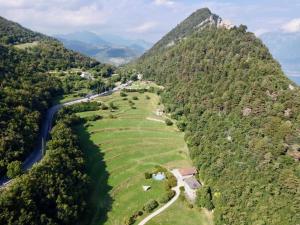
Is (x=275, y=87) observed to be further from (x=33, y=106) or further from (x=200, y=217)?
(x=33, y=106)

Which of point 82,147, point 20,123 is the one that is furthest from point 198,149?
point 20,123

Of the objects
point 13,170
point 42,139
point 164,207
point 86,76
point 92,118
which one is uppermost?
point 86,76

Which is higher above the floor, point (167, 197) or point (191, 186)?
point (191, 186)

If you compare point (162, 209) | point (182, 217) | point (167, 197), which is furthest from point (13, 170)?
point (182, 217)

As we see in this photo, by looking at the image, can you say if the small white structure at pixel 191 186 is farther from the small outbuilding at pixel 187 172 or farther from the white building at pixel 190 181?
the small outbuilding at pixel 187 172

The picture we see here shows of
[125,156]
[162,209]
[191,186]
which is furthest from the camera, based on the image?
[125,156]

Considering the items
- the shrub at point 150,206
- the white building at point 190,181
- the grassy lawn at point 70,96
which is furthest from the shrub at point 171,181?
the grassy lawn at point 70,96

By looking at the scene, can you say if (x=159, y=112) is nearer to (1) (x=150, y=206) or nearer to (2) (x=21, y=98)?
(2) (x=21, y=98)

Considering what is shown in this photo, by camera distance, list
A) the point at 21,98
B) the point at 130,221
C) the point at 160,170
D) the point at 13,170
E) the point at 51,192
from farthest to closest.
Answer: the point at 21,98 → the point at 160,170 → the point at 13,170 → the point at 130,221 → the point at 51,192

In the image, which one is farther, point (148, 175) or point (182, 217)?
point (148, 175)
